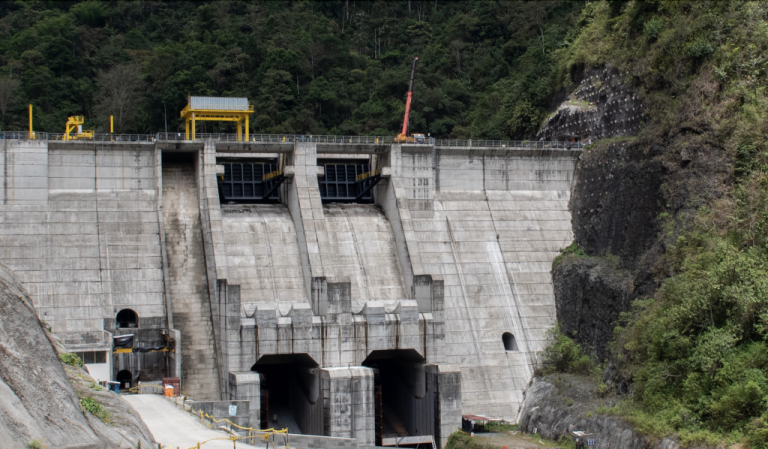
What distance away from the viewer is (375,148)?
4650cm

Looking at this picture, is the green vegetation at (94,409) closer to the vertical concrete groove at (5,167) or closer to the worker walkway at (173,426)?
the worker walkway at (173,426)

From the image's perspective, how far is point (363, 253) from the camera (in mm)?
44875

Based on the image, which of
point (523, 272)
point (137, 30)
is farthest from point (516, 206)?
point (137, 30)

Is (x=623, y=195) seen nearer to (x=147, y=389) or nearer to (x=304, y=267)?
(x=304, y=267)

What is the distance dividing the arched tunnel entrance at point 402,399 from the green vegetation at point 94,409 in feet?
67.0

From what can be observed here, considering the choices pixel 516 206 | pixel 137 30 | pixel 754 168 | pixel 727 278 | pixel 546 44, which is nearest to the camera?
pixel 727 278

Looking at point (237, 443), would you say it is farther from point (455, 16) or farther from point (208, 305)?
point (455, 16)

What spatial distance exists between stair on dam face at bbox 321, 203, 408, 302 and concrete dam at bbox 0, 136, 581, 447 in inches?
3.6

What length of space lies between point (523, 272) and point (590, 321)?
5.29 metres

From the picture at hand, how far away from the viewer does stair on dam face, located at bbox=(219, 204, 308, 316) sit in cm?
4166

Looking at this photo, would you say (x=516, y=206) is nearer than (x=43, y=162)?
No

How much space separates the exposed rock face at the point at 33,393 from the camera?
15.7 meters

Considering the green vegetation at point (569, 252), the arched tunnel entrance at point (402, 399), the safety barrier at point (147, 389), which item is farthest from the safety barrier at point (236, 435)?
the green vegetation at point (569, 252)

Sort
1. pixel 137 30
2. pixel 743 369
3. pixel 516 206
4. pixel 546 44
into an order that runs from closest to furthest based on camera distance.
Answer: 1. pixel 743 369
2. pixel 516 206
3. pixel 546 44
4. pixel 137 30
